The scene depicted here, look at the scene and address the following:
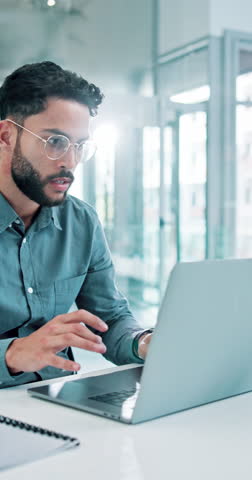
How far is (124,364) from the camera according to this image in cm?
151

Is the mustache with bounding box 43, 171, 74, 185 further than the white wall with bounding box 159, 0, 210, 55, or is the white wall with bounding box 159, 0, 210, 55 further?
Answer: the white wall with bounding box 159, 0, 210, 55

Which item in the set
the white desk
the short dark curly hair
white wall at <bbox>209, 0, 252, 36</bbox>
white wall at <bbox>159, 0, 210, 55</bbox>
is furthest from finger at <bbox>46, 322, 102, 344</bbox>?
white wall at <bbox>209, 0, 252, 36</bbox>

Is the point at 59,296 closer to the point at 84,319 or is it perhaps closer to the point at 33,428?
the point at 84,319

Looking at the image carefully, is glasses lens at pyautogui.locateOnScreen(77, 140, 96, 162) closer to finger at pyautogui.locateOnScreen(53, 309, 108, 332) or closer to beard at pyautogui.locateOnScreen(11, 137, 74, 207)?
beard at pyautogui.locateOnScreen(11, 137, 74, 207)

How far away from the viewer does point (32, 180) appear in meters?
1.61

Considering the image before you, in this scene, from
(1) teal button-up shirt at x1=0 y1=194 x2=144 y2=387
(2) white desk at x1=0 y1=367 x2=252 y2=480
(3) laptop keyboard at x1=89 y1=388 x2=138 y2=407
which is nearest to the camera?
(2) white desk at x1=0 y1=367 x2=252 y2=480

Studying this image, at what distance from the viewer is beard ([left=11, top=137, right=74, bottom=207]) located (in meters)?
1.59

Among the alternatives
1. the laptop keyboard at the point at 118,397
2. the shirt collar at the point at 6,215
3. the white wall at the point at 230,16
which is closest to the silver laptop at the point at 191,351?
the laptop keyboard at the point at 118,397

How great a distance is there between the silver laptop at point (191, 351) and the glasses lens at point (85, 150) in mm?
681

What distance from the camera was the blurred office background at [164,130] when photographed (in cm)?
507

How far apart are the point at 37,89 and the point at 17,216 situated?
33 cm

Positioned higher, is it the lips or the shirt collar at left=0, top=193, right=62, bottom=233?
the lips

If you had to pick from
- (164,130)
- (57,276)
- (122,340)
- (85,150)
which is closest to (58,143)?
(85,150)

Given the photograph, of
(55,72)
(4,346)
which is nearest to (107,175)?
(55,72)
